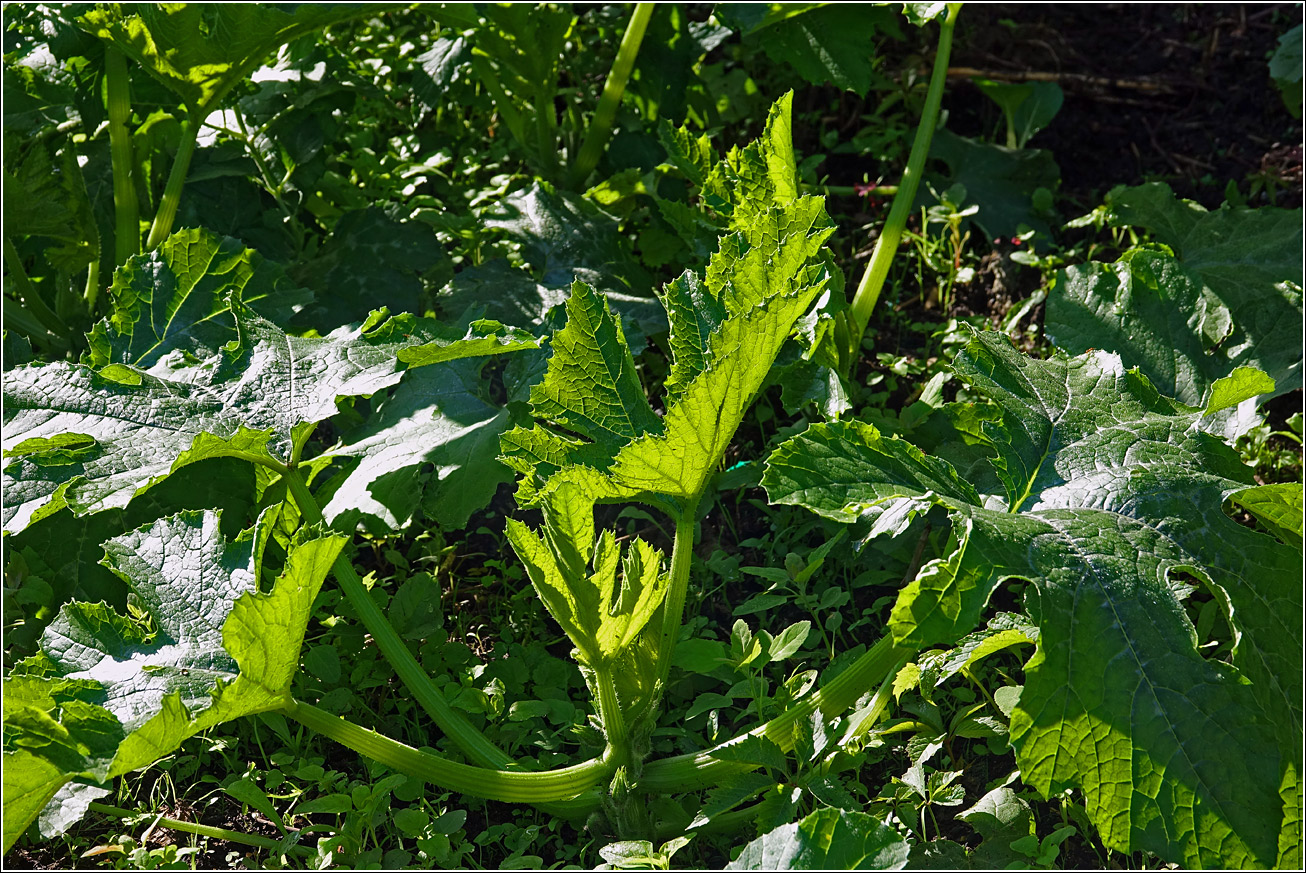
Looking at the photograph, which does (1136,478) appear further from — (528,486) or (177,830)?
(177,830)

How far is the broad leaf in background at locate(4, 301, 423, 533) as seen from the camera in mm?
2125

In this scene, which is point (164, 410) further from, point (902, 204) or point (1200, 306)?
point (1200, 306)

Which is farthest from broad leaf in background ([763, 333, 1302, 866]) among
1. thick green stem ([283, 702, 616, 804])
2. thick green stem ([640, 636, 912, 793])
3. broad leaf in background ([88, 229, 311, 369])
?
broad leaf in background ([88, 229, 311, 369])

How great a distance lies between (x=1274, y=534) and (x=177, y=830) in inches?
83.9

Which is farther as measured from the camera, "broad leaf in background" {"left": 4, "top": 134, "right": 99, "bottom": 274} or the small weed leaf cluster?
"broad leaf in background" {"left": 4, "top": 134, "right": 99, "bottom": 274}

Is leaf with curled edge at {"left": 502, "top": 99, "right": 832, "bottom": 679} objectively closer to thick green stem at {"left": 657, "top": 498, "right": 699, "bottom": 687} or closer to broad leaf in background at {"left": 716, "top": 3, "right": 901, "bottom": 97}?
thick green stem at {"left": 657, "top": 498, "right": 699, "bottom": 687}

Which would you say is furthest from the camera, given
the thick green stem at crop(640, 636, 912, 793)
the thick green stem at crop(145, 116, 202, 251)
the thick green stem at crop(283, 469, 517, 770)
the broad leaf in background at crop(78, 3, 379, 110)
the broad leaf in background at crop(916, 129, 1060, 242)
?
the broad leaf in background at crop(916, 129, 1060, 242)

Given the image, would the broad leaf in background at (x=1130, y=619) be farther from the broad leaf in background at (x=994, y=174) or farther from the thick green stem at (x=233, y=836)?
the broad leaf in background at (x=994, y=174)

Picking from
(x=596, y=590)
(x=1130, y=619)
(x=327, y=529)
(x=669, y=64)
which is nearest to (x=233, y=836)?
(x=327, y=529)

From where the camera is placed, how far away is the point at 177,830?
2.27 metres

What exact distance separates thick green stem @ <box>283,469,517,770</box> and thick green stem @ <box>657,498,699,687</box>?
1.19 ft

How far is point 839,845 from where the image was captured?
1.72 m

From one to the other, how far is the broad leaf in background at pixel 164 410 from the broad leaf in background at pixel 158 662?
134 millimetres

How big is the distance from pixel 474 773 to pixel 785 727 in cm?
58
